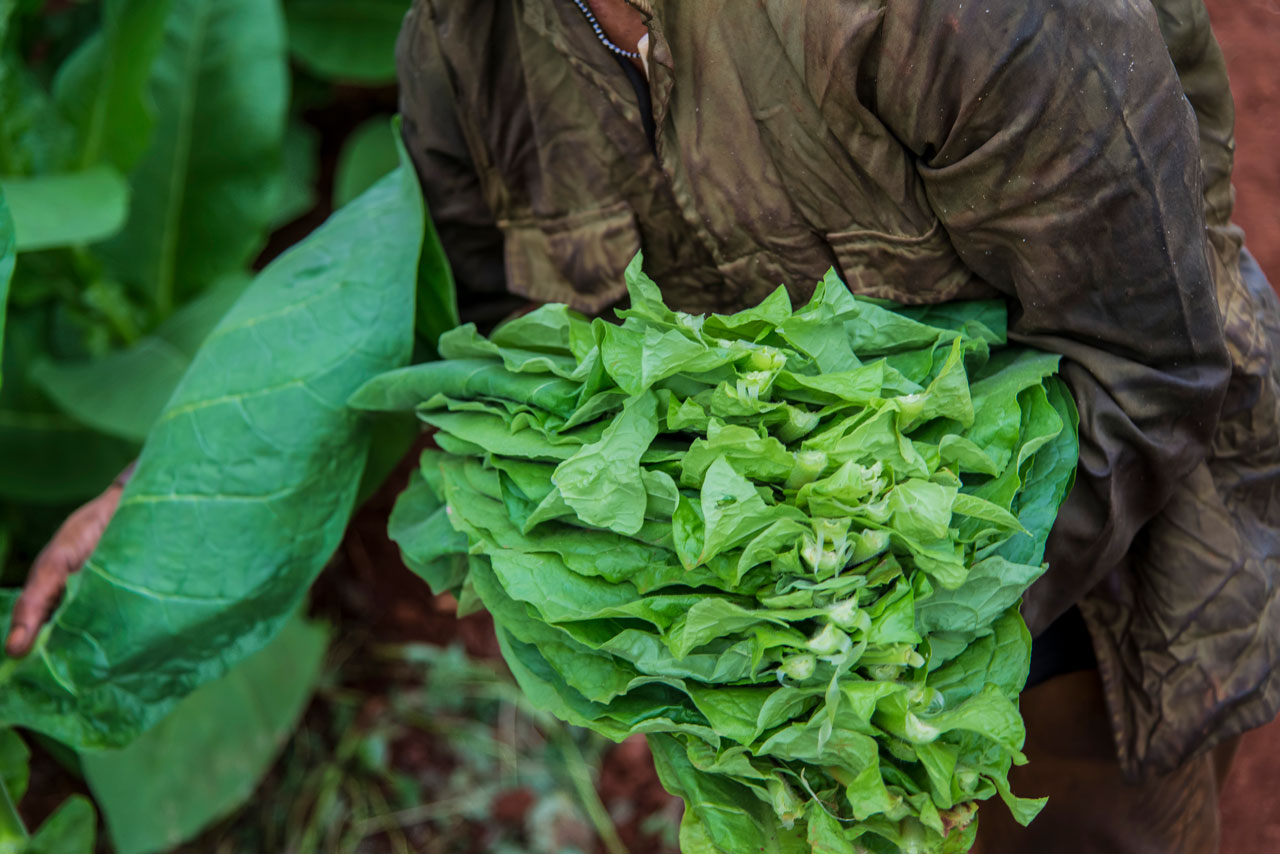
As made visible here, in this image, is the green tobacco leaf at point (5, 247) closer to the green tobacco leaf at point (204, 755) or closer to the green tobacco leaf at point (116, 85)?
the green tobacco leaf at point (116, 85)

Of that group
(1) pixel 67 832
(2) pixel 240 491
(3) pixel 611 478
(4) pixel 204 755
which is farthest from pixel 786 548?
(4) pixel 204 755

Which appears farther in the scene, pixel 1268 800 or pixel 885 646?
pixel 1268 800

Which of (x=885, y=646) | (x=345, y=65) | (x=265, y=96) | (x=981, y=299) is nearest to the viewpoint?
(x=885, y=646)

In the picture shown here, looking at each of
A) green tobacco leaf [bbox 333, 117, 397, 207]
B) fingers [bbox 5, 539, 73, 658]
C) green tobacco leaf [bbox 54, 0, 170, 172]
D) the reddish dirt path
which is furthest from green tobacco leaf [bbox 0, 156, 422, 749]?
the reddish dirt path

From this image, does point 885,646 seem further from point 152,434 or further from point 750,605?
point 152,434

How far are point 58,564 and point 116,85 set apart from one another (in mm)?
1087

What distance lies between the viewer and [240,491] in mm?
1201

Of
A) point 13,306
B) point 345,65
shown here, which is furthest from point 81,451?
point 345,65

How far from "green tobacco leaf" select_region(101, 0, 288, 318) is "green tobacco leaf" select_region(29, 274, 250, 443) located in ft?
0.66

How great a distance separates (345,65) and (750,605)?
85.6 inches

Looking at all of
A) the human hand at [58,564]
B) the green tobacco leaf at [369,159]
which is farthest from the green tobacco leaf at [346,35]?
the human hand at [58,564]

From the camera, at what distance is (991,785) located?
89 centimetres

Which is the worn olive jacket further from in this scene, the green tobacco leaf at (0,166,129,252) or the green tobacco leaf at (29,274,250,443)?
the green tobacco leaf at (29,274,250,443)

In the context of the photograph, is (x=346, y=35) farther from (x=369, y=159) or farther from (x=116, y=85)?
(x=116, y=85)
